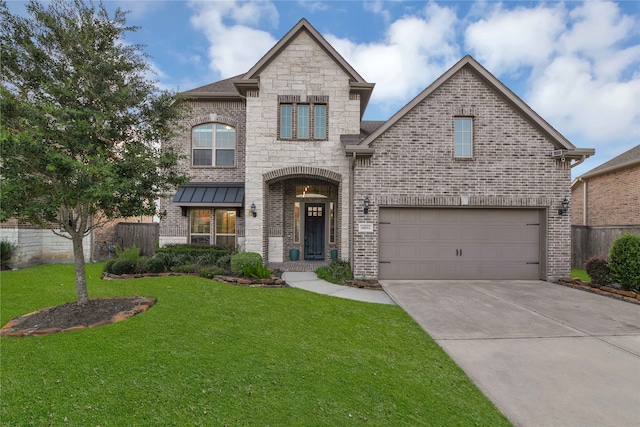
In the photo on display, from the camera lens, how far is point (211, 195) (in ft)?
36.7

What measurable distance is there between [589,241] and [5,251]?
2320cm

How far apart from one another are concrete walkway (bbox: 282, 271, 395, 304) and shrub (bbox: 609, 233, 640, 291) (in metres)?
6.42

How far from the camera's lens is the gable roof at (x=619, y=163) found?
513 inches

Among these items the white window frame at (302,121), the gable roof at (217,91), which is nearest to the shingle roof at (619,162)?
the white window frame at (302,121)

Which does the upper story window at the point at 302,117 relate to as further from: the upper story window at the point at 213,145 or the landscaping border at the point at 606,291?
the landscaping border at the point at 606,291

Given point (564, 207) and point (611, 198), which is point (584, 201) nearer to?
point (611, 198)

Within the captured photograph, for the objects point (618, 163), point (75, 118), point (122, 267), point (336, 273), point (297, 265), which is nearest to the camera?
point (75, 118)

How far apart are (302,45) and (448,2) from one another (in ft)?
18.8

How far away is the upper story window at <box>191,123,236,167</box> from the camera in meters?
12.0

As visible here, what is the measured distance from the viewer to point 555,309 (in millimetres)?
6109

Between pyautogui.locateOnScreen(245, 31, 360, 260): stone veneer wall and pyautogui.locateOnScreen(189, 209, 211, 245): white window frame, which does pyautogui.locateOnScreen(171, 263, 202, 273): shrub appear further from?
pyautogui.locateOnScreen(189, 209, 211, 245): white window frame

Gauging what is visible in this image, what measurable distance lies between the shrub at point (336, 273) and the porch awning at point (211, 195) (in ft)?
14.5

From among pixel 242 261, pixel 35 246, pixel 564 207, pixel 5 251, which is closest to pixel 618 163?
pixel 564 207

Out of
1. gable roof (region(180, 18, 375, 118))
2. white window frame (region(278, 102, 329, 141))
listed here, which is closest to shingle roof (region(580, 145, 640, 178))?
gable roof (region(180, 18, 375, 118))
